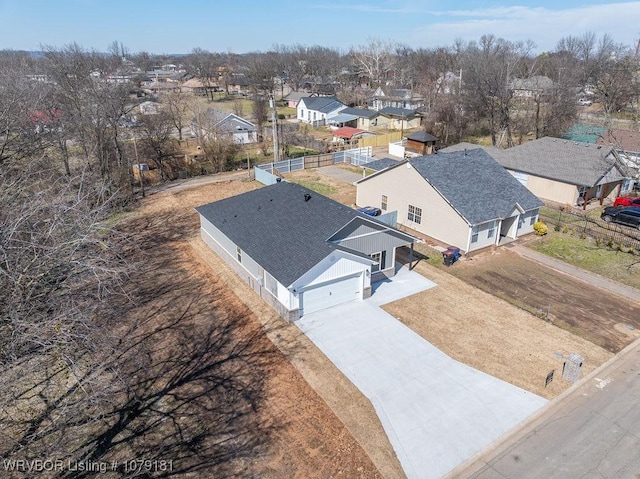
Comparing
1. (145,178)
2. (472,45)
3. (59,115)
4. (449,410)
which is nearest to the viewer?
(449,410)

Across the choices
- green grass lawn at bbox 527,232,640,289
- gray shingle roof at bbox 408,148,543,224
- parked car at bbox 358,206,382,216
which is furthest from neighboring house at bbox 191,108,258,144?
green grass lawn at bbox 527,232,640,289

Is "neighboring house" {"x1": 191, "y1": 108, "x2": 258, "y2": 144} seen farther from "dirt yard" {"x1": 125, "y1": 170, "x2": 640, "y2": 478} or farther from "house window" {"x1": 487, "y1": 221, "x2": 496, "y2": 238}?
"house window" {"x1": 487, "y1": 221, "x2": 496, "y2": 238}

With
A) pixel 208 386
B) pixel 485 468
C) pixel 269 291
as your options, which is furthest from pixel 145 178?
pixel 485 468

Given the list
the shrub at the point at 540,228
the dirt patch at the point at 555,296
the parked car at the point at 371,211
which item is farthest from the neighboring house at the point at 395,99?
the dirt patch at the point at 555,296

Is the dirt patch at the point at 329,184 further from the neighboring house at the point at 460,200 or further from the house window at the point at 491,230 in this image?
the house window at the point at 491,230

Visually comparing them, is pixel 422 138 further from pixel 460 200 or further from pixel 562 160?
pixel 460 200

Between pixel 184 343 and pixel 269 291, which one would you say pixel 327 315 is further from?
pixel 184 343
